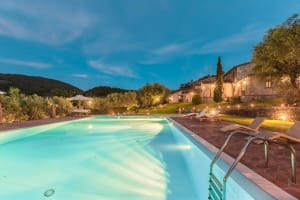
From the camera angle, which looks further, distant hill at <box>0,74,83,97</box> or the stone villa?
distant hill at <box>0,74,83,97</box>

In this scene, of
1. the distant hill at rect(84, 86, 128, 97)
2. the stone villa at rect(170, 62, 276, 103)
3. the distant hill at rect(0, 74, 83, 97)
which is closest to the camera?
the stone villa at rect(170, 62, 276, 103)

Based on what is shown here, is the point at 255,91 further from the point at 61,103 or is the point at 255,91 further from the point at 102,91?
the point at 102,91

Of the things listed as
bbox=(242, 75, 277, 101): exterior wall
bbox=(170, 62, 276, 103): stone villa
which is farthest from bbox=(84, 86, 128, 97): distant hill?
bbox=(242, 75, 277, 101): exterior wall

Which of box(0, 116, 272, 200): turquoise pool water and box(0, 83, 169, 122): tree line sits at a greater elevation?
box(0, 83, 169, 122): tree line

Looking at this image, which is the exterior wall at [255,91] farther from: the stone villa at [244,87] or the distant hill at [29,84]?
the distant hill at [29,84]

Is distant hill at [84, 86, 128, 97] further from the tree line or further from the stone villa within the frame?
the stone villa

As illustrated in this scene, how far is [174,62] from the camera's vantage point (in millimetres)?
61844

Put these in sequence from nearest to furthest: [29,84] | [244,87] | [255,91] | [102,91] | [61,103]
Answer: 1. [61,103]
2. [255,91]
3. [244,87]
4. [29,84]
5. [102,91]

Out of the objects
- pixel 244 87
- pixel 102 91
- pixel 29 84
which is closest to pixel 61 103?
pixel 244 87

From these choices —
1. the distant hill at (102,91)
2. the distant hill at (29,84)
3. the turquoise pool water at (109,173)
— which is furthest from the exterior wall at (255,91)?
the distant hill at (102,91)

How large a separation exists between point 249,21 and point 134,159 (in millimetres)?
57686

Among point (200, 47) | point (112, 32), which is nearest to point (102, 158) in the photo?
point (112, 32)

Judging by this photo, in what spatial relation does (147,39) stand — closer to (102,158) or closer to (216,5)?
(216,5)

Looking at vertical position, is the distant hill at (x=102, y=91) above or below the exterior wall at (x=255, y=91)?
above
